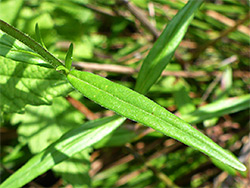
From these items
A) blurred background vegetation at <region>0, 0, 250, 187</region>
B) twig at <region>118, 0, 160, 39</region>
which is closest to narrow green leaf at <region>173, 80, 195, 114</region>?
blurred background vegetation at <region>0, 0, 250, 187</region>

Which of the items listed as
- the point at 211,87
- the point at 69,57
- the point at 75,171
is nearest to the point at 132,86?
the point at 211,87

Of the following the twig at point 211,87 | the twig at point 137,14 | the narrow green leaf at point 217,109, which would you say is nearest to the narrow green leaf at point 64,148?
the narrow green leaf at point 217,109

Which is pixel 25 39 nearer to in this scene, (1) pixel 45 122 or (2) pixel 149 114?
(2) pixel 149 114

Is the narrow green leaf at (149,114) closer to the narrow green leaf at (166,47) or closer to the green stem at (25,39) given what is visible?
the green stem at (25,39)

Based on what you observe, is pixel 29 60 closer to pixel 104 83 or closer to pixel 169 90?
pixel 104 83

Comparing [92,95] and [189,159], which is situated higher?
[92,95]

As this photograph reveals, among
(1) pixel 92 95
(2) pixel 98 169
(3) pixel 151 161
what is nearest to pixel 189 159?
(3) pixel 151 161
